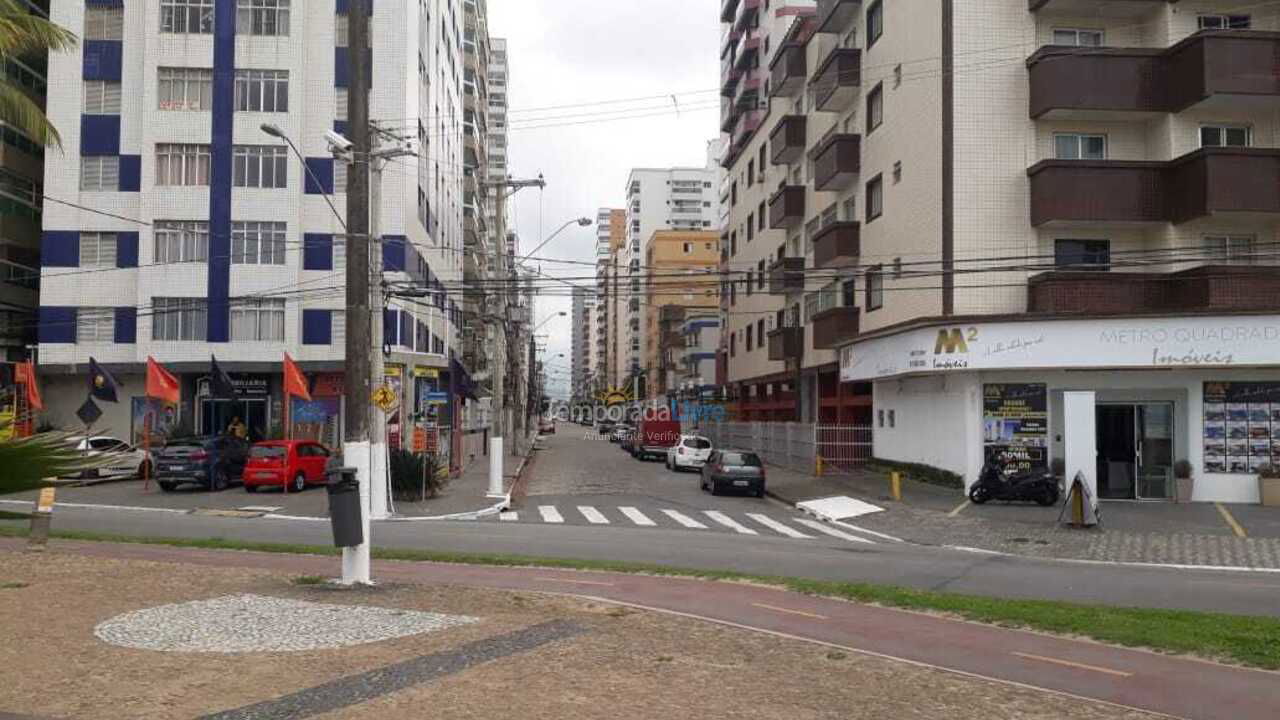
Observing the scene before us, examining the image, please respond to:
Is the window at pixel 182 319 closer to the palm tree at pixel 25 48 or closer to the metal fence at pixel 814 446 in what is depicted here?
the metal fence at pixel 814 446

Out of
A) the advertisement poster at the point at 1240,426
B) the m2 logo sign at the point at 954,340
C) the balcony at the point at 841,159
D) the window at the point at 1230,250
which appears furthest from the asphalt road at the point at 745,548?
the balcony at the point at 841,159

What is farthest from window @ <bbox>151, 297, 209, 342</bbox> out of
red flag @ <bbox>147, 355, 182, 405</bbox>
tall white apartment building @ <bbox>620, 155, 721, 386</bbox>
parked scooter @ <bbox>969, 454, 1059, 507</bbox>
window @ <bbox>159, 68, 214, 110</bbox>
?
tall white apartment building @ <bbox>620, 155, 721, 386</bbox>

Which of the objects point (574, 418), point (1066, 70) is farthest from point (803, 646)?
point (574, 418)

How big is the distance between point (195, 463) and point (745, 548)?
61.5 feet

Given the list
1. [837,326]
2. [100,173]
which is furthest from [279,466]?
[100,173]

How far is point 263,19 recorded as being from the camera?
41281 millimetres

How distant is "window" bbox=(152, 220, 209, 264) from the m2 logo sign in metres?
28.2

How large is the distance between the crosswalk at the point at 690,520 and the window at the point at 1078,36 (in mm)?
14763

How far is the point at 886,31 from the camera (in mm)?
33406

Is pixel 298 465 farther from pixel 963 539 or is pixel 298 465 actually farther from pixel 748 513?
pixel 963 539

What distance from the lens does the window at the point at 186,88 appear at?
40.8 metres

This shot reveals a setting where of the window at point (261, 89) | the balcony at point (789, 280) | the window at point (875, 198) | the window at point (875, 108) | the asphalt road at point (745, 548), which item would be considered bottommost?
the asphalt road at point (745, 548)

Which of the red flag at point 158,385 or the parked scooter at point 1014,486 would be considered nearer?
the parked scooter at point 1014,486

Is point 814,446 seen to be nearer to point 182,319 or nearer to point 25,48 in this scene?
point 182,319
